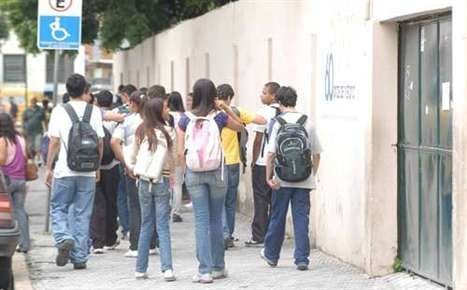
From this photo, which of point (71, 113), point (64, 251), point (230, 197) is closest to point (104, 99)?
point (230, 197)

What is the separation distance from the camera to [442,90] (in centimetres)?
862

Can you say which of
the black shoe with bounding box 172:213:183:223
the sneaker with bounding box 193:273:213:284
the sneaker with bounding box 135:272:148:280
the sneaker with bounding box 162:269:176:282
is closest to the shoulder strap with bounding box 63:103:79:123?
the sneaker with bounding box 135:272:148:280

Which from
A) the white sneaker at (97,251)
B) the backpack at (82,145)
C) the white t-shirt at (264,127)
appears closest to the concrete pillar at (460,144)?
the white t-shirt at (264,127)

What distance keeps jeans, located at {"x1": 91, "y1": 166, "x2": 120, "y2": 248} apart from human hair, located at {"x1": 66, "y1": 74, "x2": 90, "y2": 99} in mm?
1695

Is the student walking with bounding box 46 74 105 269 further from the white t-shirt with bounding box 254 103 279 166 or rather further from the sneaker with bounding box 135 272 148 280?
the white t-shirt with bounding box 254 103 279 166

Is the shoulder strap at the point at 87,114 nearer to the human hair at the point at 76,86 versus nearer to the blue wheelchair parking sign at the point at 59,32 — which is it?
the human hair at the point at 76,86

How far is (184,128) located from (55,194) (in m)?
1.75

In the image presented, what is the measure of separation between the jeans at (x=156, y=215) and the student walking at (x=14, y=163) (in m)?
1.90

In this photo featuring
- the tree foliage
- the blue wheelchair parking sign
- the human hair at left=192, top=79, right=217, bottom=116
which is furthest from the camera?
the tree foliage

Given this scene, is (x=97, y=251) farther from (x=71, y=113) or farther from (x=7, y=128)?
(x=71, y=113)

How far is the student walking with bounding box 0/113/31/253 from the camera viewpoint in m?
11.1

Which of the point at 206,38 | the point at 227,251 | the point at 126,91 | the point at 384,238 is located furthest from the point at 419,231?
the point at 206,38

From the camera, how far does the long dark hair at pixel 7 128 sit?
11.1m

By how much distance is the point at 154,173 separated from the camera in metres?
9.68
